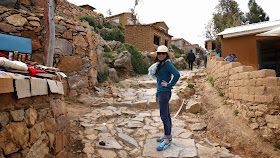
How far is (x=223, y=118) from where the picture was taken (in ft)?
14.2

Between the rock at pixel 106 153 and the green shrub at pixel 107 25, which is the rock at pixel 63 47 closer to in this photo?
the rock at pixel 106 153

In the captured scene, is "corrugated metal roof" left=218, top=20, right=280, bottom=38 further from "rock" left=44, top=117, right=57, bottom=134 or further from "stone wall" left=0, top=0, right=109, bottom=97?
"rock" left=44, top=117, right=57, bottom=134

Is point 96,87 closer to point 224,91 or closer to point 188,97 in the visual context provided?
point 188,97

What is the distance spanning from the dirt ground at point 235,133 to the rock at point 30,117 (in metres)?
3.48

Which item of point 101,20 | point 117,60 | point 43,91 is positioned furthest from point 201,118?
point 101,20

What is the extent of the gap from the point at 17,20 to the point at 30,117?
4943mm

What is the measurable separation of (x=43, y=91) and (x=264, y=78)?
13.4 feet

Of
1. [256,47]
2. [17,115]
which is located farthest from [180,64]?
[17,115]

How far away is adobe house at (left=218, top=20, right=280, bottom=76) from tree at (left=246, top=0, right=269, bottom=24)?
20636 millimetres

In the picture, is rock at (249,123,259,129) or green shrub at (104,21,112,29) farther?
green shrub at (104,21,112,29)

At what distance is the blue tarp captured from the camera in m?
4.84

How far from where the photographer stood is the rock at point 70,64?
6445 mm

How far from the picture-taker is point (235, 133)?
369 cm

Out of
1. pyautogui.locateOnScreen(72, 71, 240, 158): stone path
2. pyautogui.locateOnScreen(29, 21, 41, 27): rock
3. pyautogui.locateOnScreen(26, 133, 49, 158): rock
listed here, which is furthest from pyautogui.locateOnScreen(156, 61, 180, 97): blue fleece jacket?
pyautogui.locateOnScreen(29, 21, 41, 27): rock
